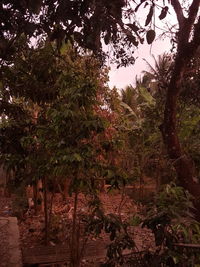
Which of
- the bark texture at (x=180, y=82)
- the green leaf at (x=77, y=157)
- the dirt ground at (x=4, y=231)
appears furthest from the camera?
the dirt ground at (x=4, y=231)

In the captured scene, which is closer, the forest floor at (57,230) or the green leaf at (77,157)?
the green leaf at (77,157)

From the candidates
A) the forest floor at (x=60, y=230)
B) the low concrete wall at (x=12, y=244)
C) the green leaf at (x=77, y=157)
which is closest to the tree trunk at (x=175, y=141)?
the forest floor at (x=60, y=230)

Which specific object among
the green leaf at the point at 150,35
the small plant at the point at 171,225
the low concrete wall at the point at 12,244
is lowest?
the low concrete wall at the point at 12,244

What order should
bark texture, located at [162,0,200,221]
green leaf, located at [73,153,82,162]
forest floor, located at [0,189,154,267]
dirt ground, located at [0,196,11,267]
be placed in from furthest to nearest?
forest floor, located at [0,189,154,267] < dirt ground, located at [0,196,11,267] < bark texture, located at [162,0,200,221] < green leaf, located at [73,153,82,162]

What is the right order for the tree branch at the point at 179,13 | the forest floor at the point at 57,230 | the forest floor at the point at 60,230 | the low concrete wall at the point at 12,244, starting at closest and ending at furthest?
the tree branch at the point at 179,13, the low concrete wall at the point at 12,244, the forest floor at the point at 57,230, the forest floor at the point at 60,230

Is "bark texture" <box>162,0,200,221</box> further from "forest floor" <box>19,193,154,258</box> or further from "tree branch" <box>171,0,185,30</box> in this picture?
"forest floor" <box>19,193,154,258</box>

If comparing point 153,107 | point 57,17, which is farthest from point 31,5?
point 153,107

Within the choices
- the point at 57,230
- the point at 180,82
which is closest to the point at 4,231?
the point at 57,230

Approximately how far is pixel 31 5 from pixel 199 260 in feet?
6.08

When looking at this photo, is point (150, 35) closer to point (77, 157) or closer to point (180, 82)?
point (77, 157)

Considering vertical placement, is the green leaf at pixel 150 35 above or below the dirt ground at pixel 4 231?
above

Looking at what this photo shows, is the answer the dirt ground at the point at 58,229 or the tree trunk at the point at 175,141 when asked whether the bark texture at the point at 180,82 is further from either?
the dirt ground at the point at 58,229

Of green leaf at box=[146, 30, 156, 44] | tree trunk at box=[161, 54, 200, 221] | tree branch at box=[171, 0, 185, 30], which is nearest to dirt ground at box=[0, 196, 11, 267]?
tree trunk at box=[161, 54, 200, 221]

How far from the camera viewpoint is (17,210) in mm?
7391
